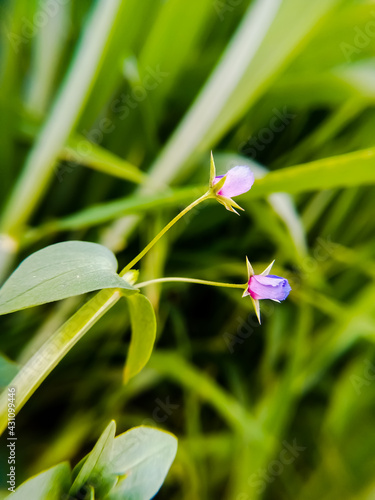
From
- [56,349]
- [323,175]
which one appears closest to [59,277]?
[56,349]

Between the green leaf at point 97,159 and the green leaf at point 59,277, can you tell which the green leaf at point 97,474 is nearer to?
the green leaf at point 59,277

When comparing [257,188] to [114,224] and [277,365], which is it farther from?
[277,365]

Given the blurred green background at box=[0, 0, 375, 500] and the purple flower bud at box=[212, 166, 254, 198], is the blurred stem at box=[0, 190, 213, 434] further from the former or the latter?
the blurred green background at box=[0, 0, 375, 500]

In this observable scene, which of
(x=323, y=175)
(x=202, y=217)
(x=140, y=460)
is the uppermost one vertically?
(x=202, y=217)

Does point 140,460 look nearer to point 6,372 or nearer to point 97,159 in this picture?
point 6,372

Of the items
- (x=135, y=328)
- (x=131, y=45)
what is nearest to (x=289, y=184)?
(x=135, y=328)

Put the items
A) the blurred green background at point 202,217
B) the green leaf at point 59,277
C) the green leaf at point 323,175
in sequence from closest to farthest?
1. the green leaf at point 59,277
2. the green leaf at point 323,175
3. the blurred green background at point 202,217

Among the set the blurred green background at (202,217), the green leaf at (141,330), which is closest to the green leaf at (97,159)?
the blurred green background at (202,217)
